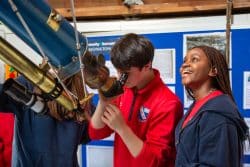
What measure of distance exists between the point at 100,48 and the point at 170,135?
2.37 ft

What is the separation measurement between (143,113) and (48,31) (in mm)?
688

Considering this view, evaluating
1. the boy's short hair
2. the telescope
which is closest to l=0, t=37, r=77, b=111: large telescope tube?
the telescope

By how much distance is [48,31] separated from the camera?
458 millimetres

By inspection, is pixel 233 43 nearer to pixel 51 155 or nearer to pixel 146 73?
pixel 146 73

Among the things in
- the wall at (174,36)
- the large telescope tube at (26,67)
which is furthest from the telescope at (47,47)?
the wall at (174,36)

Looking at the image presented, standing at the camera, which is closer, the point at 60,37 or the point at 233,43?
the point at 60,37

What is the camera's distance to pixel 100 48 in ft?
5.28

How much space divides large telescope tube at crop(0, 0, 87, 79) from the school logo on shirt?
24.9 inches

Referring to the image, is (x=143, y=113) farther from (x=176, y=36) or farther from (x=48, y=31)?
(x=48, y=31)

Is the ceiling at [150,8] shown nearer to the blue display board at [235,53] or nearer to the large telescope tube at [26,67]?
the blue display board at [235,53]

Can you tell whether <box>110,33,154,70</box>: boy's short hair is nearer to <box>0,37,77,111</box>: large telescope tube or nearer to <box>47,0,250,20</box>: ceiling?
<box>47,0,250,20</box>: ceiling

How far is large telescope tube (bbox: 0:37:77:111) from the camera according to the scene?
44cm

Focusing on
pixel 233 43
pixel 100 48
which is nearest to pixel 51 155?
pixel 100 48

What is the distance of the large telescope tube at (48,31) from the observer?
0.44 metres
